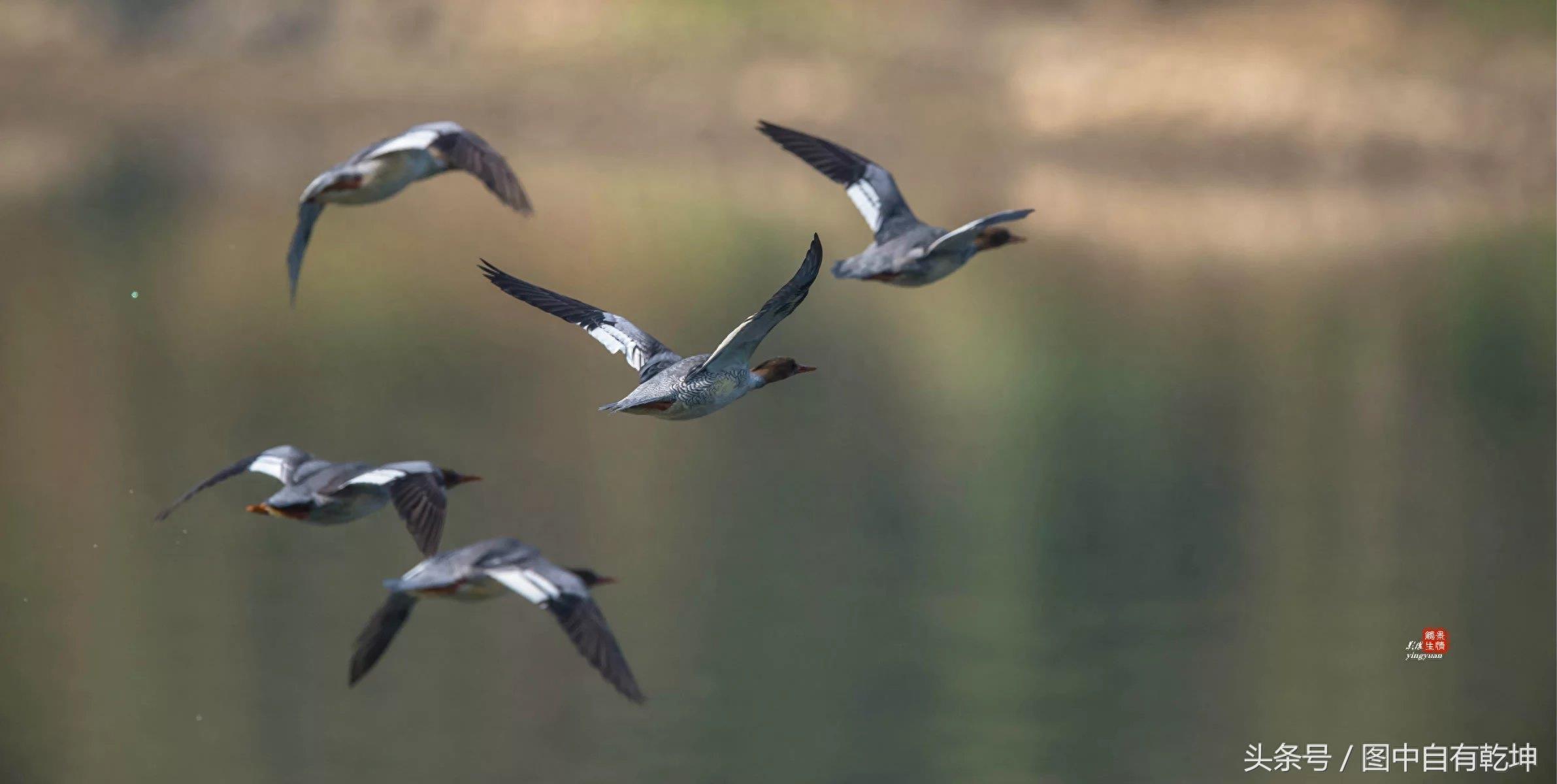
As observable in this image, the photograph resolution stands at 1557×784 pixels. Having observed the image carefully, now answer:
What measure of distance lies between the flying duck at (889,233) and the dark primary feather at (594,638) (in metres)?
3.75

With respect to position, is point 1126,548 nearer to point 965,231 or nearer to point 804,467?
point 804,467

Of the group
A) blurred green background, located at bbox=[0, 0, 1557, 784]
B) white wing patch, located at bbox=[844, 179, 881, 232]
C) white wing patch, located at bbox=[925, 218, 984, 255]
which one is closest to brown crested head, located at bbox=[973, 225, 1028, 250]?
white wing patch, located at bbox=[925, 218, 984, 255]

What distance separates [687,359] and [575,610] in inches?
77.4

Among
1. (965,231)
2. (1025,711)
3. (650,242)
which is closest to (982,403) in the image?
(1025,711)

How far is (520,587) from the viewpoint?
812 centimetres

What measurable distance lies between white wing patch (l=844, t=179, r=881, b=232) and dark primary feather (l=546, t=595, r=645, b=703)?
483 centimetres

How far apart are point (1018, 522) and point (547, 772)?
717 cm

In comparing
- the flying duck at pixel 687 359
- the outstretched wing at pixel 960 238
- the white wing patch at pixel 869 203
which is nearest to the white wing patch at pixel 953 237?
the outstretched wing at pixel 960 238

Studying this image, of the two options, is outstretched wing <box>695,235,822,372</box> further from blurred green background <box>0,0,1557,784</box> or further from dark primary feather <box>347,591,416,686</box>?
blurred green background <box>0,0,1557,784</box>

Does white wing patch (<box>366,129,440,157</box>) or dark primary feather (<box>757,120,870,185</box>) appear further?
dark primary feather (<box>757,120,870,185</box>)

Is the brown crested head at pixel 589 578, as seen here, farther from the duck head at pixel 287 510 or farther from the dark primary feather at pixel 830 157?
the dark primary feather at pixel 830 157

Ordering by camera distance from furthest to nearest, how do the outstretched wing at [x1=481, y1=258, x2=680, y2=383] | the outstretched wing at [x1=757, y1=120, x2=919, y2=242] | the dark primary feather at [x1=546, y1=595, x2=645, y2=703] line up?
the outstretched wing at [x1=757, y1=120, x2=919, y2=242] < the outstretched wing at [x1=481, y1=258, x2=680, y2=383] < the dark primary feather at [x1=546, y1=595, x2=645, y2=703]

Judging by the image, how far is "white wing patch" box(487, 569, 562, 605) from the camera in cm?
808

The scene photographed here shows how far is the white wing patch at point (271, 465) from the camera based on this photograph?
9.73m
